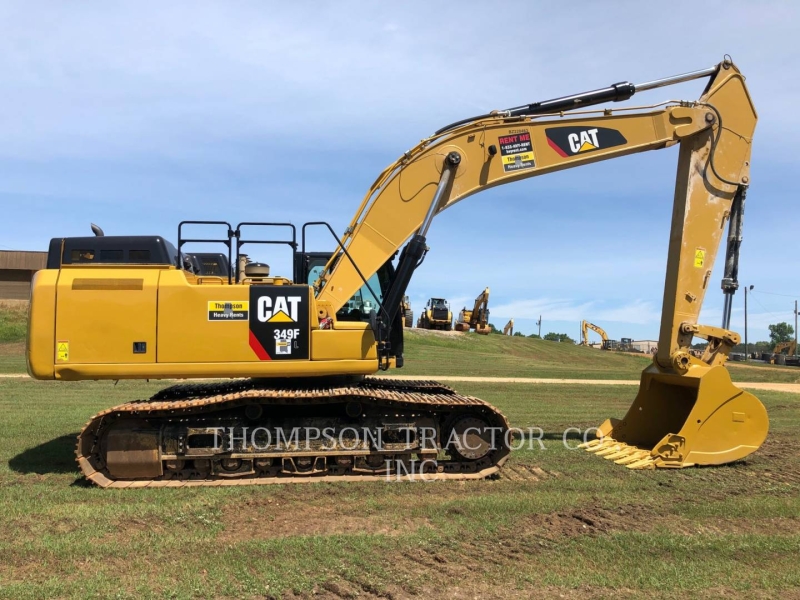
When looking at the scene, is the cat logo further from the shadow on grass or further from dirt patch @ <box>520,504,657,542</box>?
dirt patch @ <box>520,504,657,542</box>

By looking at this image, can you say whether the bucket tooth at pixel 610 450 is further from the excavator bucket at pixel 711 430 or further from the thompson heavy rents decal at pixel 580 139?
the thompson heavy rents decal at pixel 580 139

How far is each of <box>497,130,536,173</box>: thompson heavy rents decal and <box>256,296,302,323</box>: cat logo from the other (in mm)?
3671

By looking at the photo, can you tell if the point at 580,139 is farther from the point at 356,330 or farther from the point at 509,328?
the point at 509,328

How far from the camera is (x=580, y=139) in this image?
31.6ft

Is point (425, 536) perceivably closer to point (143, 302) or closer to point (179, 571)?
point (179, 571)

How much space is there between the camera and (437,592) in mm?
4926

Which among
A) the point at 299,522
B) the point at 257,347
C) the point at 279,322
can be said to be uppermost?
the point at 279,322

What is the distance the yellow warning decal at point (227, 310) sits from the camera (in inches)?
318

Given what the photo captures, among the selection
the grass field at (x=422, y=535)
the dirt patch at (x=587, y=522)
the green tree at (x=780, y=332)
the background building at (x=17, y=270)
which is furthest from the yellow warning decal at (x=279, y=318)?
the green tree at (x=780, y=332)

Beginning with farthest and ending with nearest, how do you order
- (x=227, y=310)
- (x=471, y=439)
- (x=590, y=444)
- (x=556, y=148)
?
(x=590, y=444), (x=556, y=148), (x=471, y=439), (x=227, y=310)

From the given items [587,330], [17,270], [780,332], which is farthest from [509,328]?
[780,332]

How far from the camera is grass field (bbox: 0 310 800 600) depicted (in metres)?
5.07

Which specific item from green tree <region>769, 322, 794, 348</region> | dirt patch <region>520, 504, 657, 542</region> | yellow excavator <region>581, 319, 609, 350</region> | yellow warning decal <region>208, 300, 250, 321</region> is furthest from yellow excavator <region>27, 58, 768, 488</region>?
green tree <region>769, 322, 794, 348</region>

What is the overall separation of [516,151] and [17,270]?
48.1 meters
